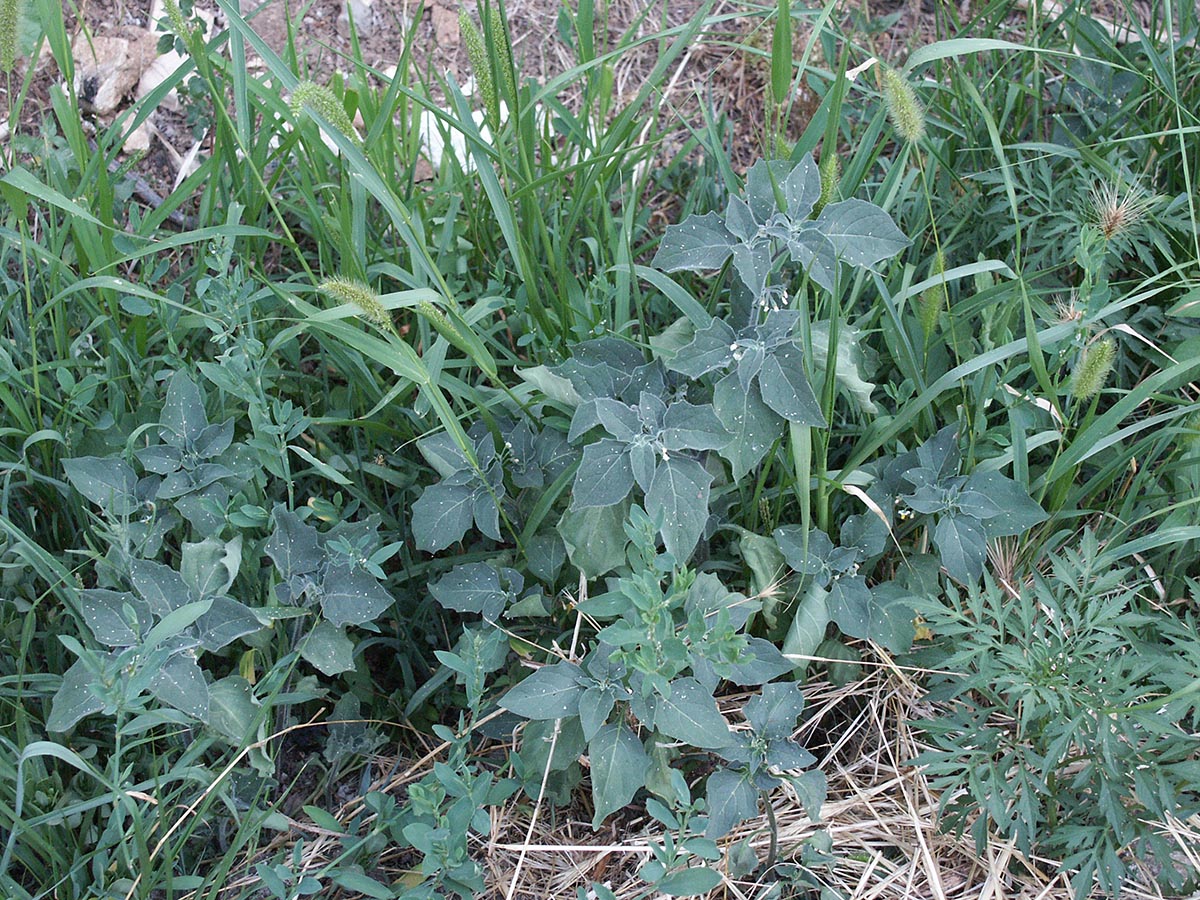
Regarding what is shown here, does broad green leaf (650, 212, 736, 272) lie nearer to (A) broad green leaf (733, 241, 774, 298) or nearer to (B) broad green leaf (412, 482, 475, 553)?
(A) broad green leaf (733, 241, 774, 298)

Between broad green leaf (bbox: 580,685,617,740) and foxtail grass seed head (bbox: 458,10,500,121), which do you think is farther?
foxtail grass seed head (bbox: 458,10,500,121)

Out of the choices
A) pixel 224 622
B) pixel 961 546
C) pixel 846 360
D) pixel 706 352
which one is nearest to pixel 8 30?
pixel 224 622

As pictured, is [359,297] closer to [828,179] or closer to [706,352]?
[706,352]

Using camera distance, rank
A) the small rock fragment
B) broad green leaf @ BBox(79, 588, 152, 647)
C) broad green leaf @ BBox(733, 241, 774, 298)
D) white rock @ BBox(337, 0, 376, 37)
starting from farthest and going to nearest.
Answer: white rock @ BBox(337, 0, 376, 37), the small rock fragment, broad green leaf @ BBox(733, 241, 774, 298), broad green leaf @ BBox(79, 588, 152, 647)

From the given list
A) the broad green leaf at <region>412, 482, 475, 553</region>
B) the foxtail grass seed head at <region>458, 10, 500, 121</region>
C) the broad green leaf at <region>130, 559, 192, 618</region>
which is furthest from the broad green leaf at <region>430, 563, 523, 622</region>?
the foxtail grass seed head at <region>458, 10, 500, 121</region>

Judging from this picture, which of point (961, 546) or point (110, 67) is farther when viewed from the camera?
point (110, 67)

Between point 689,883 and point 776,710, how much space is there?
0.90 ft

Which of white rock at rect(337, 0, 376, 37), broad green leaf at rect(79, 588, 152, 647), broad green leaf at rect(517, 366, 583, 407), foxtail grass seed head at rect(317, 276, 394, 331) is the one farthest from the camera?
white rock at rect(337, 0, 376, 37)

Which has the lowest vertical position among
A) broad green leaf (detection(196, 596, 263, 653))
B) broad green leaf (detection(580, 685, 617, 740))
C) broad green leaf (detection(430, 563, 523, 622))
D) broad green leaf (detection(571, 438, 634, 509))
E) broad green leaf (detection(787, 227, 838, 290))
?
broad green leaf (detection(580, 685, 617, 740))

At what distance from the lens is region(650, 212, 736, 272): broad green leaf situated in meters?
1.57

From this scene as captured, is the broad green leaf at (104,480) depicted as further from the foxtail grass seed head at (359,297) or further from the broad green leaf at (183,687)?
the foxtail grass seed head at (359,297)

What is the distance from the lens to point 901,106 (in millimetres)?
1576

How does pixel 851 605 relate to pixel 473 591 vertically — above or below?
below

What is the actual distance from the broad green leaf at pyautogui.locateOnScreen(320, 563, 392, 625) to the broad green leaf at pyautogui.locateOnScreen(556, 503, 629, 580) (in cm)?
28
